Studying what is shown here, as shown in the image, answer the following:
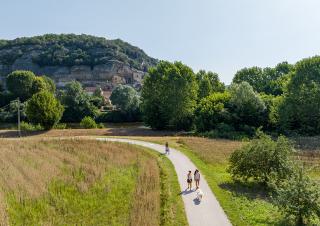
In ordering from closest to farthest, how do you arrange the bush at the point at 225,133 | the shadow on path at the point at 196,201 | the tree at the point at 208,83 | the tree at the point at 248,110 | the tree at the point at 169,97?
1. the shadow on path at the point at 196,201
2. the bush at the point at 225,133
3. the tree at the point at 248,110
4. the tree at the point at 169,97
5. the tree at the point at 208,83

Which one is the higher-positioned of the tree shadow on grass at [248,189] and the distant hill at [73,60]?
the distant hill at [73,60]

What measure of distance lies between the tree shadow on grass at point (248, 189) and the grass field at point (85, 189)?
3.76 metres

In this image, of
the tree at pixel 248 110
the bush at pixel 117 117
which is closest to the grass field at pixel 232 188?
the tree at pixel 248 110

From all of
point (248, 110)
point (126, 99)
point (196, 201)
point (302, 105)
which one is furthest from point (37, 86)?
point (196, 201)

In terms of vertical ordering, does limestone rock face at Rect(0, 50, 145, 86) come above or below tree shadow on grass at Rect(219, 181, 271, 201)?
above

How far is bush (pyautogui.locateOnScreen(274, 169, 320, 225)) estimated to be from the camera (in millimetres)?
17750

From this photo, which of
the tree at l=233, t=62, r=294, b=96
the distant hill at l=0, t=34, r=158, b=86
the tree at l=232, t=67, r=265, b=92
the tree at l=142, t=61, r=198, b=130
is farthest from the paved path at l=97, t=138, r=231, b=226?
the distant hill at l=0, t=34, r=158, b=86

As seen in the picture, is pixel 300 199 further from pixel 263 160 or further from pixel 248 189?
pixel 263 160

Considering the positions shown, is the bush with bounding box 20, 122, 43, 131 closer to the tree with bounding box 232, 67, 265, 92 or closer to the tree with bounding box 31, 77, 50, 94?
the tree with bounding box 31, 77, 50, 94

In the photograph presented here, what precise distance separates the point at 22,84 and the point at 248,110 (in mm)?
59360

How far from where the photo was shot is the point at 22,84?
94.2 meters

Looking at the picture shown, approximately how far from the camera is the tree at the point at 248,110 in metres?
59.7

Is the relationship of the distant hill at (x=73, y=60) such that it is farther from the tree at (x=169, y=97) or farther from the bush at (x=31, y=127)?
the bush at (x=31, y=127)

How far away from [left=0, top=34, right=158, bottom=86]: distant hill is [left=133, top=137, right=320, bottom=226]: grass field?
12057 centimetres
